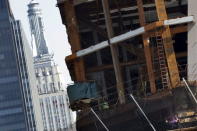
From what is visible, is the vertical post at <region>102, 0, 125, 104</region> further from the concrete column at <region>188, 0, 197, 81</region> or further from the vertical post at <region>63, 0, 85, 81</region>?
the concrete column at <region>188, 0, 197, 81</region>

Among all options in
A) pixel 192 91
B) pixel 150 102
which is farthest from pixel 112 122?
pixel 192 91

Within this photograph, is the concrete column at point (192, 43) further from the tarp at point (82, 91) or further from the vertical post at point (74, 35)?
the vertical post at point (74, 35)

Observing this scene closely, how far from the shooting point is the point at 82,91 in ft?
186

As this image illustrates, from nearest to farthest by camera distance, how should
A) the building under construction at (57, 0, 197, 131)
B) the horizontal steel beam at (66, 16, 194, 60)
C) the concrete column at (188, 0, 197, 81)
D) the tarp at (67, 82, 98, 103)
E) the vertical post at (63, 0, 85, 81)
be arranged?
the building under construction at (57, 0, 197, 131) < the concrete column at (188, 0, 197, 81) < the horizontal steel beam at (66, 16, 194, 60) < the tarp at (67, 82, 98, 103) < the vertical post at (63, 0, 85, 81)

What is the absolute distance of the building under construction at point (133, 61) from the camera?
48094 mm

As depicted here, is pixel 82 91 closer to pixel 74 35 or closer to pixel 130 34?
pixel 74 35

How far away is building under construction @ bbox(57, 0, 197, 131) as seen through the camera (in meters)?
48.1

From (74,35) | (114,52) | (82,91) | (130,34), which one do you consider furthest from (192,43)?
(74,35)

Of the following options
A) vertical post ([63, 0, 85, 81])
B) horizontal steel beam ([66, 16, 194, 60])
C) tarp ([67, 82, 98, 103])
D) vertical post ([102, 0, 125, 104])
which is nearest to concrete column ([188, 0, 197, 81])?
horizontal steel beam ([66, 16, 194, 60])

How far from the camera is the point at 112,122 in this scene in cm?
5238

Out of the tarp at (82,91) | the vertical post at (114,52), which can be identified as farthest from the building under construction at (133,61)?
the tarp at (82,91)

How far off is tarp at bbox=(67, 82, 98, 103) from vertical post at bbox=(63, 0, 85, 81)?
279 cm

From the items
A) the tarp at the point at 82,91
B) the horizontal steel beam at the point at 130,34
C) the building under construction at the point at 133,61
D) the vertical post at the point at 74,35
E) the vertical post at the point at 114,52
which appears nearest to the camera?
the building under construction at the point at 133,61

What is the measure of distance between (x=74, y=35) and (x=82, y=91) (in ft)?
18.8
